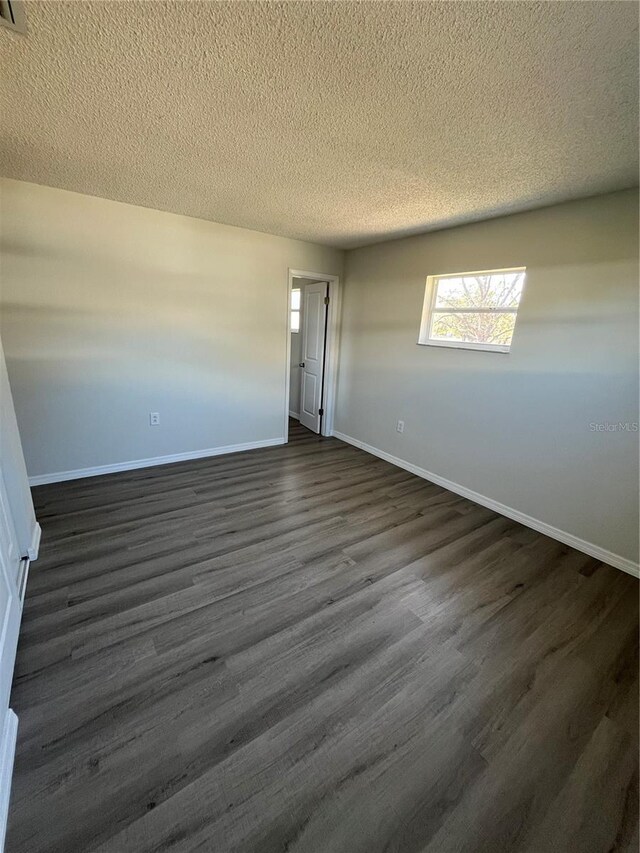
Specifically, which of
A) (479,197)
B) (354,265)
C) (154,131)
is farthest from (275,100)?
(354,265)

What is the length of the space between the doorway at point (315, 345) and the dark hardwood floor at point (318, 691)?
8.12 feet

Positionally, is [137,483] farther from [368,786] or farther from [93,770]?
[368,786]

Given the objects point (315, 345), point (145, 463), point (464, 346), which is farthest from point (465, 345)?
point (145, 463)

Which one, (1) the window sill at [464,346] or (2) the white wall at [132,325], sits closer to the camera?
(2) the white wall at [132,325]

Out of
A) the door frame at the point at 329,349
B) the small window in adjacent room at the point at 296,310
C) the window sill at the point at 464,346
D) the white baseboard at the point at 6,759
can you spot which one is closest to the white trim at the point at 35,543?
the white baseboard at the point at 6,759

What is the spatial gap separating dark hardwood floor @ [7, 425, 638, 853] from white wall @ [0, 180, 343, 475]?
982mm

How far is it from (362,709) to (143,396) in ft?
10.5

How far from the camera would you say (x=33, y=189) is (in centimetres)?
261

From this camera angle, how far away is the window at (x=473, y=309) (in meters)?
2.86

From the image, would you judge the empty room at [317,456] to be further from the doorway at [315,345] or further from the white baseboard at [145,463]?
the doorway at [315,345]

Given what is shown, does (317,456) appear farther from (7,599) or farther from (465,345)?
(7,599)

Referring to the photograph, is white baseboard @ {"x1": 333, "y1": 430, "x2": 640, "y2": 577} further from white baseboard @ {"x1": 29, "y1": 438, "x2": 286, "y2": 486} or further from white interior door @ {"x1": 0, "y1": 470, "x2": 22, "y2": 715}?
white interior door @ {"x1": 0, "y1": 470, "x2": 22, "y2": 715}

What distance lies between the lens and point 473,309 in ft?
10.2

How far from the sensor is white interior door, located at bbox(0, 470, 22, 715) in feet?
4.21
